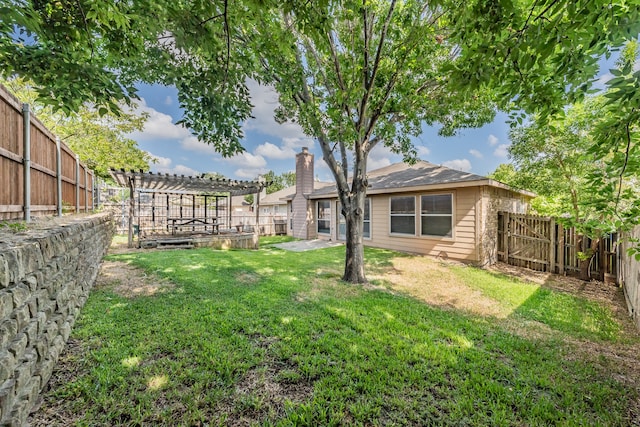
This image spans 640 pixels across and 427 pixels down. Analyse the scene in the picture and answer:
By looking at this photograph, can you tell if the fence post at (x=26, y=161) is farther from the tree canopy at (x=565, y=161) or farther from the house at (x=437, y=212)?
the house at (x=437, y=212)

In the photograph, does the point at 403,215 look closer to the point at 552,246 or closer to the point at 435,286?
the point at 552,246

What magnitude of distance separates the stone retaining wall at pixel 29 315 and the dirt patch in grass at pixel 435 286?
5.01 metres

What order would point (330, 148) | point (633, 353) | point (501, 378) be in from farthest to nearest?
point (330, 148), point (633, 353), point (501, 378)

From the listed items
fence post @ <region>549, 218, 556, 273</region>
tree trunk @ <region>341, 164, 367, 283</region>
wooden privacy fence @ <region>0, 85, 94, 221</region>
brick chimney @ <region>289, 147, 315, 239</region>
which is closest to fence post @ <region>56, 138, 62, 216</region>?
wooden privacy fence @ <region>0, 85, 94, 221</region>

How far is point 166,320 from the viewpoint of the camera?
3.40 metres

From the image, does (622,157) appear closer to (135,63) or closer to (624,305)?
(624,305)

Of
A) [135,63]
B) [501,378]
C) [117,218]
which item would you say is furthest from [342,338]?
[117,218]

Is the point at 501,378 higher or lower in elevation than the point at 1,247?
lower

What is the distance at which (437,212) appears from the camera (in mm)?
8836

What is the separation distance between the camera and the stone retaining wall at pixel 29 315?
4.83 ft

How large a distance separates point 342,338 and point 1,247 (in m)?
3.00

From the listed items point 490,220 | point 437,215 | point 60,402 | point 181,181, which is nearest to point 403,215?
point 437,215

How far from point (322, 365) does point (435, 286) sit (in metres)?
4.08

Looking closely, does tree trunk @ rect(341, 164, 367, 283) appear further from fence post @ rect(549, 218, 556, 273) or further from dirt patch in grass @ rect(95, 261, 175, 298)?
fence post @ rect(549, 218, 556, 273)
